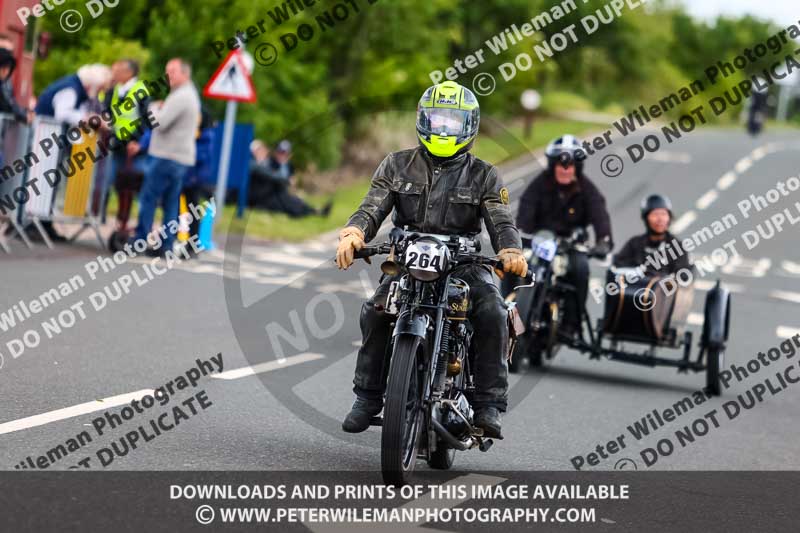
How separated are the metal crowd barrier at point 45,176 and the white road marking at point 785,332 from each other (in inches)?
310

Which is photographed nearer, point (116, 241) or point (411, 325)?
point (411, 325)

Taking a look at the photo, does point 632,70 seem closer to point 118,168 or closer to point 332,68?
point 332,68

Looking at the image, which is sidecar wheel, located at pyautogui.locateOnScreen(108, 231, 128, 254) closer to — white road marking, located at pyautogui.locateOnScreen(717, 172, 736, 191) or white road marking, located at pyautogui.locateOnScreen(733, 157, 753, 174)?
white road marking, located at pyautogui.locateOnScreen(717, 172, 736, 191)

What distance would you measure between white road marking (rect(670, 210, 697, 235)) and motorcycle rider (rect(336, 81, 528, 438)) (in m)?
22.4

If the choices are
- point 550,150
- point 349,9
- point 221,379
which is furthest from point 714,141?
point 221,379

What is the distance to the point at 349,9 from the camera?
37.1 m

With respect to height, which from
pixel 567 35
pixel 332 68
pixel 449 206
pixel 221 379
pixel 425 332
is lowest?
pixel 221 379

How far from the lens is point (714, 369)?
12312 mm

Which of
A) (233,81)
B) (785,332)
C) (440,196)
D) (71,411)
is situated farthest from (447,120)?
(233,81)

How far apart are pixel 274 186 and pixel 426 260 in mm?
17461

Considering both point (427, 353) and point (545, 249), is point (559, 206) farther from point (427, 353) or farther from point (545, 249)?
point (427, 353)

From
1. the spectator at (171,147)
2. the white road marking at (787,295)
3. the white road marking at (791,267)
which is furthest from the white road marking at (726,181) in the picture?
the spectator at (171,147)

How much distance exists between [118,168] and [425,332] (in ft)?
37.5

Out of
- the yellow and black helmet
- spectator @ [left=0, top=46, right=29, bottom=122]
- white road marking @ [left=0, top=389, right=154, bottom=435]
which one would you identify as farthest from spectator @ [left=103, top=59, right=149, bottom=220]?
the yellow and black helmet
